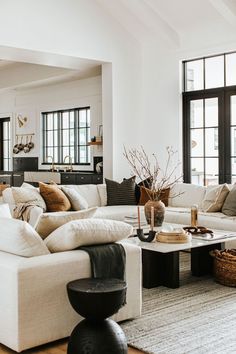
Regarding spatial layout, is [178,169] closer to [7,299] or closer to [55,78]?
[55,78]

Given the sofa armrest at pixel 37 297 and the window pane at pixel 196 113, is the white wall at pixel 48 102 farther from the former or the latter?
the sofa armrest at pixel 37 297

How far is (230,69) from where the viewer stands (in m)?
8.14

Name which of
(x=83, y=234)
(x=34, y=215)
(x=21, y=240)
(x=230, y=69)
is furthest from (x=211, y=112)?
(x=21, y=240)

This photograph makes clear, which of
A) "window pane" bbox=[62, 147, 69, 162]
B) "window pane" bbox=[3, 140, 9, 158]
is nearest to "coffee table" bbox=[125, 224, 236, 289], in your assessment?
"window pane" bbox=[62, 147, 69, 162]

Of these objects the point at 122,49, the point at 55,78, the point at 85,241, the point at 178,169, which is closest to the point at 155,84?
the point at 122,49

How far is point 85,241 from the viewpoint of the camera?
3.60m

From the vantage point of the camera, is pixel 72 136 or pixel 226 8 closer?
pixel 226 8

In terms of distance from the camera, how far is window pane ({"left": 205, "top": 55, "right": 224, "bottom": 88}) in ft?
27.1

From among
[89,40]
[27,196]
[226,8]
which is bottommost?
[27,196]

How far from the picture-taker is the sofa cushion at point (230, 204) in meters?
6.60

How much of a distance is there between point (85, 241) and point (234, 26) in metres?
5.34

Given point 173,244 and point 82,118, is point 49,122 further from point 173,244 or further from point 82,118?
point 173,244

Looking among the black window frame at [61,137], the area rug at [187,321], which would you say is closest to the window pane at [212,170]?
the black window frame at [61,137]

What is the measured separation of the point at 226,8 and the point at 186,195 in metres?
2.76
